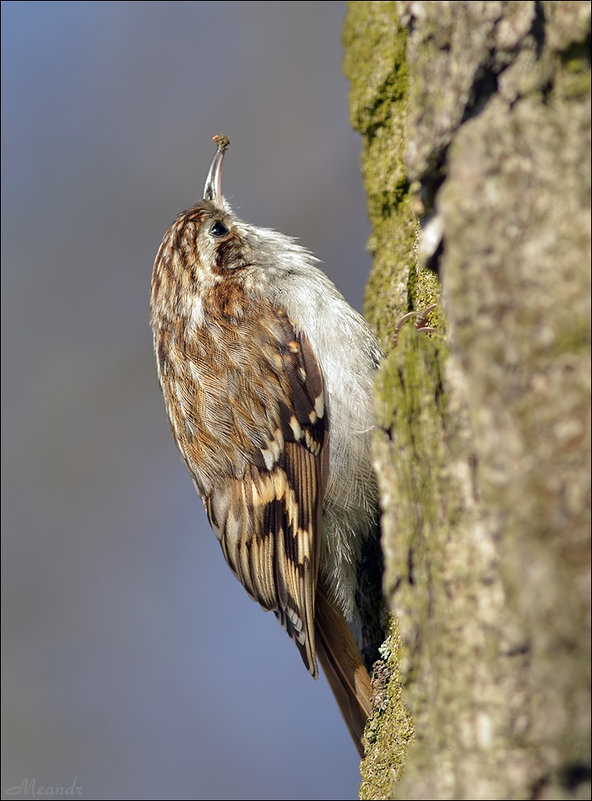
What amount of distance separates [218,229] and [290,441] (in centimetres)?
70

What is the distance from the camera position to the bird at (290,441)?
2.18 m

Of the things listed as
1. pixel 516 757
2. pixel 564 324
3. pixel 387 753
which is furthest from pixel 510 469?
pixel 387 753

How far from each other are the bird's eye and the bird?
0.72ft

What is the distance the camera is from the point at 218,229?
8.39 feet

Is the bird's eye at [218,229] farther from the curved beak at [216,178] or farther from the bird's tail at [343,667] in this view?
the bird's tail at [343,667]

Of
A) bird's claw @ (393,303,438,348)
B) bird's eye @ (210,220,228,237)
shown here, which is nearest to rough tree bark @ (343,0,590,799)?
bird's claw @ (393,303,438,348)

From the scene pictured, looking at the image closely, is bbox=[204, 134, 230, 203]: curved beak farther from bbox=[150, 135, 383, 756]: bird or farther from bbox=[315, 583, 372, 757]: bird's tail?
bbox=[315, 583, 372, 757]: bird's tail

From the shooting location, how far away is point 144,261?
4418 mm

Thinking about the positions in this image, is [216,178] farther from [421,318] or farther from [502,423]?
[502,423]

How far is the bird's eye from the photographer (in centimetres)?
254

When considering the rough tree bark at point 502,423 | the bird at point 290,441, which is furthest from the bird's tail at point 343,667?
the rough tree bark at point 502,423

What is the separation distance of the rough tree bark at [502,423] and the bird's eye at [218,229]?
50.6 inches

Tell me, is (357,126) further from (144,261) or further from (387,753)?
(144,261)

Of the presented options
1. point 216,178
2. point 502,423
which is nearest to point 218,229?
point 216,178
